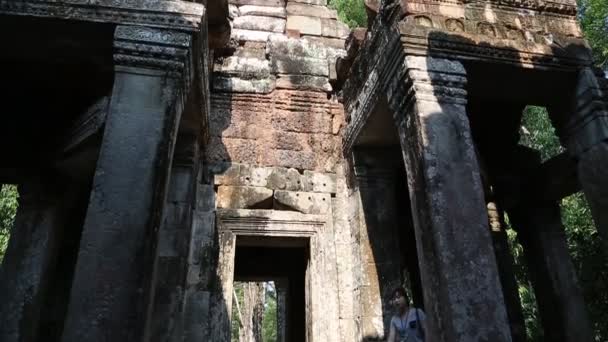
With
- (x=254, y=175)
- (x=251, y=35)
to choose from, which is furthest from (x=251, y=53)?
(x=254, y=175)

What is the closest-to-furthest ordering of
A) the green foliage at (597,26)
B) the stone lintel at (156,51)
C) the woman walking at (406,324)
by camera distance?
the stone lintel at (156,51), the woman walking at (406,324), the green foliage at (597,26)

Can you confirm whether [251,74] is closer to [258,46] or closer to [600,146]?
[258,46]

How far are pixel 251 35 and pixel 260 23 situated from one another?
0.27 metres

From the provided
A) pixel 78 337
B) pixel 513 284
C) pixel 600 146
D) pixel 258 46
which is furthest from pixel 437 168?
pixel 258 46

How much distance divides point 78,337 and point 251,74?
4415 millimetres

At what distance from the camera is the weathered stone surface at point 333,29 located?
6.98 metres

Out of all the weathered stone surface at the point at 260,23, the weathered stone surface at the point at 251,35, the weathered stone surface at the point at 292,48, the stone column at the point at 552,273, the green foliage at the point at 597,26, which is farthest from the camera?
the green foliage at the point at 597,26

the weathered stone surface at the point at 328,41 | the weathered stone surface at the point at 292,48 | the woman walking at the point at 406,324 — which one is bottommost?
the woman walking at the point at 406,324

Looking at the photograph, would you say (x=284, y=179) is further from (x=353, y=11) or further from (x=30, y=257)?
(x=353, y=11)

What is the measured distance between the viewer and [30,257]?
4.74 m

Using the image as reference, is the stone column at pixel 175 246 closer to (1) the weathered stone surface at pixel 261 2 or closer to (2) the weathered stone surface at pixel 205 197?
(2) the weathered stone surface at pixel 205 197

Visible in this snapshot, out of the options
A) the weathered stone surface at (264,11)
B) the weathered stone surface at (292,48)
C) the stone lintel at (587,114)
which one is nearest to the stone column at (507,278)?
the stone lintel at (587,114)

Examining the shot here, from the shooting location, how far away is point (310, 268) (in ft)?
17.5

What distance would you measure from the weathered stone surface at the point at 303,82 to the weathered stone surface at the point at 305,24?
102cm
